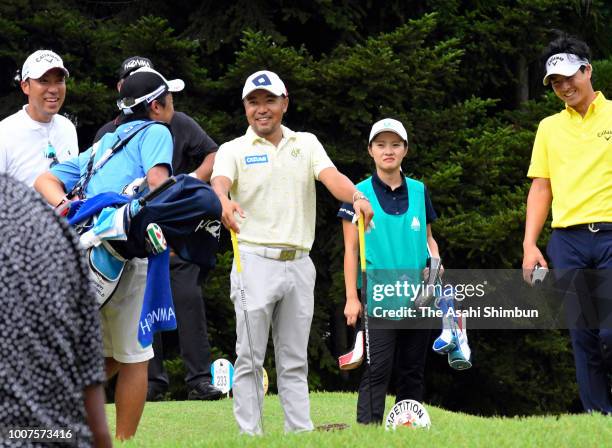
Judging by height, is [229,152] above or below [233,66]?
below

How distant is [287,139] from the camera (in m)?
6.96

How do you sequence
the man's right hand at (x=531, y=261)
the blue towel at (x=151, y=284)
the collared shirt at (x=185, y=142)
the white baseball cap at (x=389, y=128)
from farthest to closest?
1. the collared shirt at (x=185, y=142)
2. the white baseball cap at (x=389, y=128)
3. the man's right hand at (x=531, y=261)
4. the blue towel at (x=151, y=284)

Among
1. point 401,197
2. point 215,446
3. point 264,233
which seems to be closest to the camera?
point 215,446

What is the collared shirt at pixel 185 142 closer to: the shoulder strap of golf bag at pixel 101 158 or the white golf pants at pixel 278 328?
the white golf pants at pixel 278 328

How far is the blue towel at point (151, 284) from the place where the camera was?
5473 mm

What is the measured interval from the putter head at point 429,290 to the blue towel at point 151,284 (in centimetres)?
213

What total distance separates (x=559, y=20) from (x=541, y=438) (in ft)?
35.3

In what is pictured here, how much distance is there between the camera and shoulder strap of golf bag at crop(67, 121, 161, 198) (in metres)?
5.96

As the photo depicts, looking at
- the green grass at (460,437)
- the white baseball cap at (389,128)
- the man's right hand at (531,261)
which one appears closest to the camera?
the green grass at (460,437)

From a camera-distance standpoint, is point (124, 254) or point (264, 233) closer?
point (124, 254)

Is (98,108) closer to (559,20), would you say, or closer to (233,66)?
(233,66)

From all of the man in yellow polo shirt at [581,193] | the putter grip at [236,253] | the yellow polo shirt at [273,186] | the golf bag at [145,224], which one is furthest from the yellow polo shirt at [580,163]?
the golf bag at [145,224]

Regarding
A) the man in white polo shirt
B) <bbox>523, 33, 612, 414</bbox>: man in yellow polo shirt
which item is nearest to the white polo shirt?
the man in white polo shirt

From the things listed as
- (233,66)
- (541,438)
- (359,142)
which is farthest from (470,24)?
(541,438)
